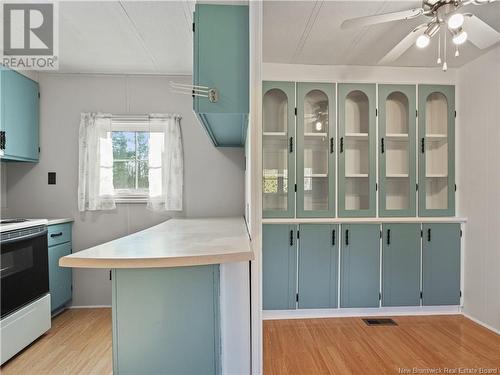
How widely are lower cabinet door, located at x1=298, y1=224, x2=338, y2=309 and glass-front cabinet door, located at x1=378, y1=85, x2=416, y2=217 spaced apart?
0.62 metres

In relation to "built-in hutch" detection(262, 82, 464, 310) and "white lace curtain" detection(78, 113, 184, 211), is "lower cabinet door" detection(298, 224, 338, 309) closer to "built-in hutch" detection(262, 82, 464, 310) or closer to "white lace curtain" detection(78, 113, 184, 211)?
"built-in hutch" detection(262, 82, 464, 310)

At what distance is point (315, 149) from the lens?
2693mm

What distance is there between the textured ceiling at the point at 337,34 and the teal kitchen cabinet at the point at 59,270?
2.55 m

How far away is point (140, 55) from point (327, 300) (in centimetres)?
284

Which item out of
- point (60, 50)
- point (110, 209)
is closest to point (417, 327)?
point (110, 209)

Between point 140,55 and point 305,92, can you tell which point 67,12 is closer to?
point 140,55

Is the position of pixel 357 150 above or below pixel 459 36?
below

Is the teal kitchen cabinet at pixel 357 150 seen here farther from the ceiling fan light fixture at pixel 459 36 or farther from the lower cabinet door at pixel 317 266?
the ceiling fan light fixture at pixel 459 36

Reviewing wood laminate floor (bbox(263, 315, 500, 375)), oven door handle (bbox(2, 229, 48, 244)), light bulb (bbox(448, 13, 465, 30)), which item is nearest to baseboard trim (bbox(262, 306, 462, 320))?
wood laminate floor (bbox(263, 315, 500, 375))

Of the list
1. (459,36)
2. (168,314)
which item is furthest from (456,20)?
(168,314)

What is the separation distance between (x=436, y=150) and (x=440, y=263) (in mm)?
1120

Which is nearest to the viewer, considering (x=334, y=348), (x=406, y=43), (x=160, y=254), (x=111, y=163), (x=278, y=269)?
(x=160, y=254)

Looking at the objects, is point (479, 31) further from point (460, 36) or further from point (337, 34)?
point (337, 34)

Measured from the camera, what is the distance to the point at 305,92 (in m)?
2.62
